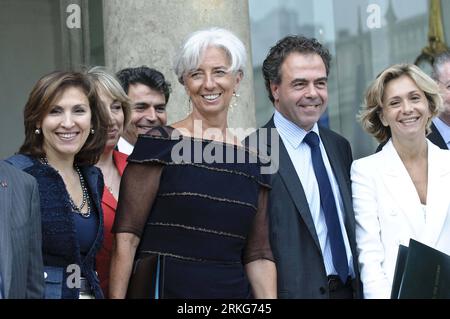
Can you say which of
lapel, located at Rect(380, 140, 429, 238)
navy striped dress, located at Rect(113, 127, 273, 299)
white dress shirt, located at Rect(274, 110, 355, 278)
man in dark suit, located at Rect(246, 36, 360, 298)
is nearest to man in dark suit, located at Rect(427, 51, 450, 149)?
lapel, located at Rect(380, 140, 429, 238)

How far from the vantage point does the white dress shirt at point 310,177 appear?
5.11 m

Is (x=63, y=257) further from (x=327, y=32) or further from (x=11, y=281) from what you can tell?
(x=327, y=32)

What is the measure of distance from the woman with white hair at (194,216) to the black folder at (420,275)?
0.63 meters

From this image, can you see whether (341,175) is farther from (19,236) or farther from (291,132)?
(19,236)

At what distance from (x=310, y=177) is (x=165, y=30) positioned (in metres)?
2.12

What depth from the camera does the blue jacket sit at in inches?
174

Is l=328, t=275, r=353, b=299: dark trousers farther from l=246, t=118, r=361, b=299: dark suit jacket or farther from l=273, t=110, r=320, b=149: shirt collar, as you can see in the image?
l=273, t=110, r=320, b=149: shirt collar

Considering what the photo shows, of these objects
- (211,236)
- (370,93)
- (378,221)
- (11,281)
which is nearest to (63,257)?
(11,281)

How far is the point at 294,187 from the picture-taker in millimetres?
5070

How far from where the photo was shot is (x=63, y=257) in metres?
4.48

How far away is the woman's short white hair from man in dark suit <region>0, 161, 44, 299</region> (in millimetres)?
970

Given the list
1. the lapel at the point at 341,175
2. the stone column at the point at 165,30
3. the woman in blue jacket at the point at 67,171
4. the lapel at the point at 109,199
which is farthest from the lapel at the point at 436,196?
the stone column at the point at 165,30

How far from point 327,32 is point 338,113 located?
2.57 feet

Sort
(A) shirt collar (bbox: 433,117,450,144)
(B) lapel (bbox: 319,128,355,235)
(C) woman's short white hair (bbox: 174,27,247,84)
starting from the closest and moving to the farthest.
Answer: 1. (C) woman's short white hair (bbox: 174,27,247,84)
2. (B) lapel (bbox: 319,128,355,235)
3. (A) shirt collar (bbox: 433,117,450,144)
